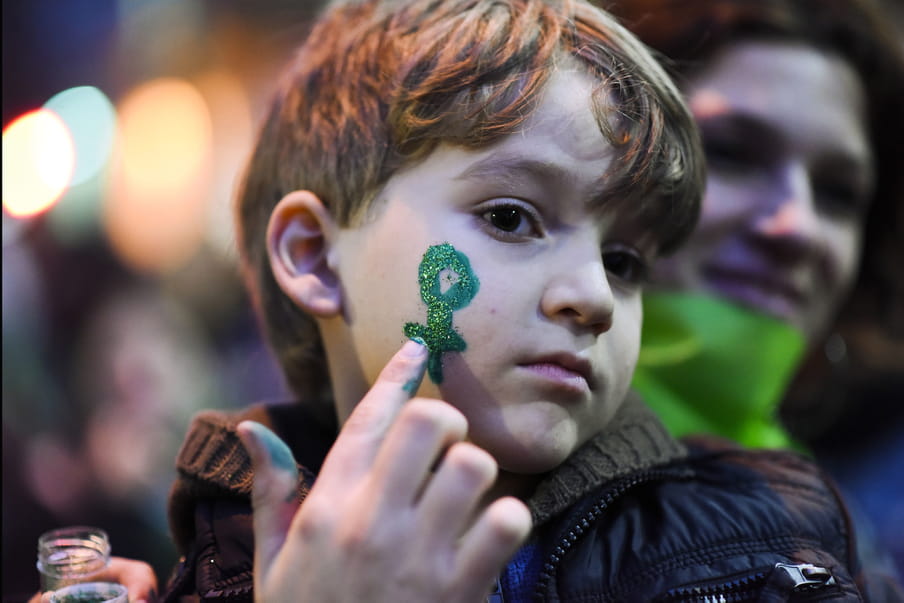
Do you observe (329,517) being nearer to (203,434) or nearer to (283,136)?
(203,434)

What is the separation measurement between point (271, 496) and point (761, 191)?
4.39 feet

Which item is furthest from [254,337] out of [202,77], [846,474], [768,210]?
[846,474]

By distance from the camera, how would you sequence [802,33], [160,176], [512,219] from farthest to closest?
[160,176], [802,33], [512,219]

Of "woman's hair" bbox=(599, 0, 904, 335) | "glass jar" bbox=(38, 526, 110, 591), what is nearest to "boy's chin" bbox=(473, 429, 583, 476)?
"glass jar" bbox=(38, 526, 110, 591)

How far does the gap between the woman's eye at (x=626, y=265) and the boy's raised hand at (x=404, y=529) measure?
46cm

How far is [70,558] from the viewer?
1.16 metres

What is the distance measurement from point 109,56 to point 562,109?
1.49 metres

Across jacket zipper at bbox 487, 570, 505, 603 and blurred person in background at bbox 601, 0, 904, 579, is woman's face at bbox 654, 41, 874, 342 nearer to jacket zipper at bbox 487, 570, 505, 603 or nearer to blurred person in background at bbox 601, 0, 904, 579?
blurred person in background at bbox 601, 0, 904, 579

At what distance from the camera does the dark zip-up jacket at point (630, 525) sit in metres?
1.11

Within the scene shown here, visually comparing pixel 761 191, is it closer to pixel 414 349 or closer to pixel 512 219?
pixel 512 219

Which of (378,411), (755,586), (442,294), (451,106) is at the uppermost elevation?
(451,106)

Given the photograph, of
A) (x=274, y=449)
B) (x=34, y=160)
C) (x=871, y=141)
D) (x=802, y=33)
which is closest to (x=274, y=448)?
(x=274, y=449)

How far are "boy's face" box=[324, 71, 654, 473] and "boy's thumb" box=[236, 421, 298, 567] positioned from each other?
0.84 feet

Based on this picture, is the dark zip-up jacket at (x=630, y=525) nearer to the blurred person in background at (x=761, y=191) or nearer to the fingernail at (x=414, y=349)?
the fingernail at (x=414, y=349)
